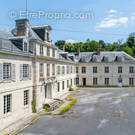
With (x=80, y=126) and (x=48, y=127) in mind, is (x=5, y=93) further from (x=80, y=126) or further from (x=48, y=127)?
(x=80, y=126)

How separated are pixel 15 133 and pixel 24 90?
440cm

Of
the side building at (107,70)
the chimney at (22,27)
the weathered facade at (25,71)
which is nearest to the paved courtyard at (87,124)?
the weathered facade at (25,71)

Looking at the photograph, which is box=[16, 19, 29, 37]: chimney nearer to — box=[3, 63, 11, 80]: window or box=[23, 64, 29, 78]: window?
box=[23, 64, 29, 78]: window

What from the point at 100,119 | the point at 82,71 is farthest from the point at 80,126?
the point at 82,71

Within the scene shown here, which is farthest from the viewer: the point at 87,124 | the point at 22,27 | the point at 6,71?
the point at 22,27

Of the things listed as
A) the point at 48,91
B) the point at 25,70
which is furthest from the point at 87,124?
the point at 48,91

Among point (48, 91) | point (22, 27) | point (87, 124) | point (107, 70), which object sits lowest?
point (87, 124)

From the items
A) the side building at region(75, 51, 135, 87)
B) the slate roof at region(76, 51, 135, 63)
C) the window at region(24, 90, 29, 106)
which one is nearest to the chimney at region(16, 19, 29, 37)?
the window at region(24, 90, 29, 106)

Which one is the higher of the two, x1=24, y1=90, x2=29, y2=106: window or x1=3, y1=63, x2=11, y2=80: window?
x1=3, y1=63, x2=11, y2=80: window

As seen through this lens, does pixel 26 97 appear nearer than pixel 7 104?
No

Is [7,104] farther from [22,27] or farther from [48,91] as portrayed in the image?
[22,27]

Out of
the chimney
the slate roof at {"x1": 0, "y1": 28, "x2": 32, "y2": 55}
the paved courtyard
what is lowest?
the paved courtyard

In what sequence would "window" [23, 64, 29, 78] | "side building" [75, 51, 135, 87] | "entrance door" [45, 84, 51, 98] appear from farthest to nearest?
"side building" [75, 51, 135, 87] < "entrance door" [45, 84, 51, 98] < "window" [23, 64, 29, 78]

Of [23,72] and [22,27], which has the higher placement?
[22,27]
